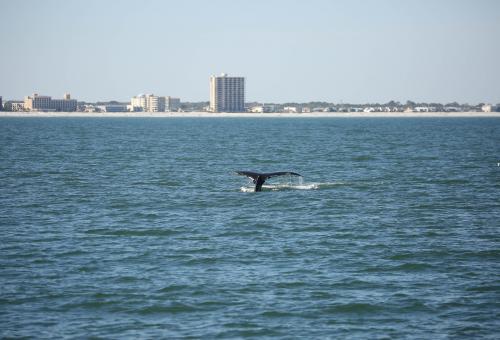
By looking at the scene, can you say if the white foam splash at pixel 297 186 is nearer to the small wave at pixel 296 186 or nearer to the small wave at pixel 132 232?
the small wave at pixel 296 186

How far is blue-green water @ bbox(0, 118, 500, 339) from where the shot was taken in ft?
59.8

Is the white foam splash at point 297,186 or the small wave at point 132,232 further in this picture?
the white foam splash at point 297,186

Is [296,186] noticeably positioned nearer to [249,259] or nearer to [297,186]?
[297,186]

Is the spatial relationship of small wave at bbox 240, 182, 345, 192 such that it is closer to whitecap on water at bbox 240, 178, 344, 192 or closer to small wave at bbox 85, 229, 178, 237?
whitecap on water at bbox 240, 178, 344, 192

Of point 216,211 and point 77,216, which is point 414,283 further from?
point 77,216

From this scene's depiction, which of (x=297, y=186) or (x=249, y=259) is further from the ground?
(x=297, y=186)

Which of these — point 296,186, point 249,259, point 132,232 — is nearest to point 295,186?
point 296,186

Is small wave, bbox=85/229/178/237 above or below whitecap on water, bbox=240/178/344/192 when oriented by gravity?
below

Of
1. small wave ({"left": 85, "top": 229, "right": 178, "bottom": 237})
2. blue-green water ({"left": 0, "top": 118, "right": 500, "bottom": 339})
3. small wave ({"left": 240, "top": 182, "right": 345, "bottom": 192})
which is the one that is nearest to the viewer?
blue-green water ({"left": 0, "top": 118, "right": 500, "bottom": 339})

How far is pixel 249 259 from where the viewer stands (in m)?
24.1

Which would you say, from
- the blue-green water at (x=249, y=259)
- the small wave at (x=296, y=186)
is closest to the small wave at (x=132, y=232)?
the blue-green water at (x=249, y=259)

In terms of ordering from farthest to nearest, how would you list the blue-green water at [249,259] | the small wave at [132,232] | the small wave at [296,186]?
the small wave at [296,186]
the small wave at [132,232]
the blue-green water at [249,259]

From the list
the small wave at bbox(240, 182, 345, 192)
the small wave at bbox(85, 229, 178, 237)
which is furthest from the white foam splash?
the small wave at bbox(85, 229, 178, 237)

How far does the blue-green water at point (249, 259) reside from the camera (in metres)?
18.2
